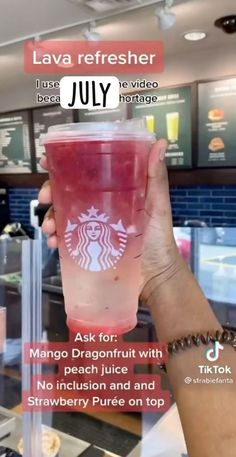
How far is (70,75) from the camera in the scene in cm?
54

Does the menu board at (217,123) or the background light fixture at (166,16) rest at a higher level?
the background light fixture at (166,16)

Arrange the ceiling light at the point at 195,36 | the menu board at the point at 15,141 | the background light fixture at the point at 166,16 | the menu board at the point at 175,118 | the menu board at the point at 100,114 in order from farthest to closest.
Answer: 1. the menu board at the point at 15,141
2. the menu board at the point at 175,118
3. the ceiling light at the point at 195,36
4. the background light fixture at the point at 166,16
5. the menu board at the point at 100,114

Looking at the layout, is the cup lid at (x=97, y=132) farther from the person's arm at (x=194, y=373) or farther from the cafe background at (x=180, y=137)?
the cafe background at (x=180, y=137)

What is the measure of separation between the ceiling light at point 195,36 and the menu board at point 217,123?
410 mm

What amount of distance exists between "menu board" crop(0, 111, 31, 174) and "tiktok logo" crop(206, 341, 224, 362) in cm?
284

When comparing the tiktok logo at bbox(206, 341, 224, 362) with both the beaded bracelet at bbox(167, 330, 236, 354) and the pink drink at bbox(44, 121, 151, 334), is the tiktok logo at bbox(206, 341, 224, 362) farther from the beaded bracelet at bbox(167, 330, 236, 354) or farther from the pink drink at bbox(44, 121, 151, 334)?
the pink drink at bbox(44, 121, 151, 334)

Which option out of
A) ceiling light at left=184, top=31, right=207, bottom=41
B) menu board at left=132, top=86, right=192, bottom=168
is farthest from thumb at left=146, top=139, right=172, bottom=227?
menu board at left=132, top=86, right=192, bottom=168

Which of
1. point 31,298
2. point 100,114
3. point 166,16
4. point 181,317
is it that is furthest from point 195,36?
point 181,317

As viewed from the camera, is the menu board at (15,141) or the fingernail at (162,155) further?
the menu board at (15,141)

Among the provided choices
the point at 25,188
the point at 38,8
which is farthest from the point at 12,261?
the point at 25,188

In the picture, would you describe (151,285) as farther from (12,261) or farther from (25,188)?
(25,188)

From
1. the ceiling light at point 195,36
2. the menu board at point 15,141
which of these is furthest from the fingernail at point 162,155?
the menu board at point 15,141

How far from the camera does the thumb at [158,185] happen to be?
0.45 metres

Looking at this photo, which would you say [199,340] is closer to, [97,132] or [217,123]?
[97,132]
